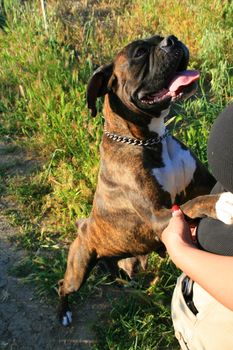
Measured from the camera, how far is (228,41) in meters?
5.38

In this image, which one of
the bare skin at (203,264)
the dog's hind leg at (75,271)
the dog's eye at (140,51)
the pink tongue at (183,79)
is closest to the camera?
the bare skin at (203,264)

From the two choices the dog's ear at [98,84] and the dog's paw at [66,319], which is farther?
the dog's paw at [66,319]

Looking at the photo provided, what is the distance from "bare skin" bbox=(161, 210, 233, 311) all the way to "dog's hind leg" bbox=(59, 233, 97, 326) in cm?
134

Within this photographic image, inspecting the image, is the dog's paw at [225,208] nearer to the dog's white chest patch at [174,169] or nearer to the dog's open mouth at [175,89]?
the dog's white chest patch at [174,169]

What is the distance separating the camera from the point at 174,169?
10.6 ft

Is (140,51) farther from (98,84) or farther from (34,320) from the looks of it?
(34,320)

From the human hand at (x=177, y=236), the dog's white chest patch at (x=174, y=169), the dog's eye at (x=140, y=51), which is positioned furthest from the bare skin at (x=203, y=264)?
the dog's eye at (x=140, y=51)

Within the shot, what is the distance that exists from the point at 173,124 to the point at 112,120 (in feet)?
5.26

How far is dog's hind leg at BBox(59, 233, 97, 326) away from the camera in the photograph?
3514 mm

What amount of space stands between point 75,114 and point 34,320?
1.94m

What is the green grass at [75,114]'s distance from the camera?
3639 mm

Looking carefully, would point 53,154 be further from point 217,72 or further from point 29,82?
point 217,72

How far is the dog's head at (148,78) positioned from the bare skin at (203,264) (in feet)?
3.50

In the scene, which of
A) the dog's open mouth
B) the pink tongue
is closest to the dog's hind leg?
the dog's open mouth
